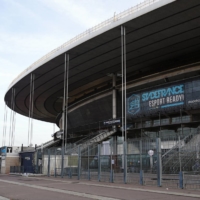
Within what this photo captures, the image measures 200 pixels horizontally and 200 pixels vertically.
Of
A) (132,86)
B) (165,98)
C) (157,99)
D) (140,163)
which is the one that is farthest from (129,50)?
(140,163)

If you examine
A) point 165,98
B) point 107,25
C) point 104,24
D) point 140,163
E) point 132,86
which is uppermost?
point 104,24

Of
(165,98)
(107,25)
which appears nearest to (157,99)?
(165,98)

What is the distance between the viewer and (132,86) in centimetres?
5084

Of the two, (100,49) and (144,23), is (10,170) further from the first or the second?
(144,23)

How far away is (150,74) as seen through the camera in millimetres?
48875

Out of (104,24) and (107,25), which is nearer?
(107,25)

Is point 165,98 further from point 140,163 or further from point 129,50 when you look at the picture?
point 140,163

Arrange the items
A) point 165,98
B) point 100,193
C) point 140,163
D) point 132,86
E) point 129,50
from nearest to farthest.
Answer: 1. point 100,193
2. point 140,163
3. point 129,50
4. point 165,98
5. point 132,86

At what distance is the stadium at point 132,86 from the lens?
2586cm

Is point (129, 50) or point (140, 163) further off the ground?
point (129, 50)

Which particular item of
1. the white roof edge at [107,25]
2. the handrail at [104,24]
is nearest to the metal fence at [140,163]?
the white roof edge at [107,25]

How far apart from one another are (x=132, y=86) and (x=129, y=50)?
989 centimetres

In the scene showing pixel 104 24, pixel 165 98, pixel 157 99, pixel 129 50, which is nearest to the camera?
pixel 104 24

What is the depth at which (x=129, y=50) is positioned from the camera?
4209cm
